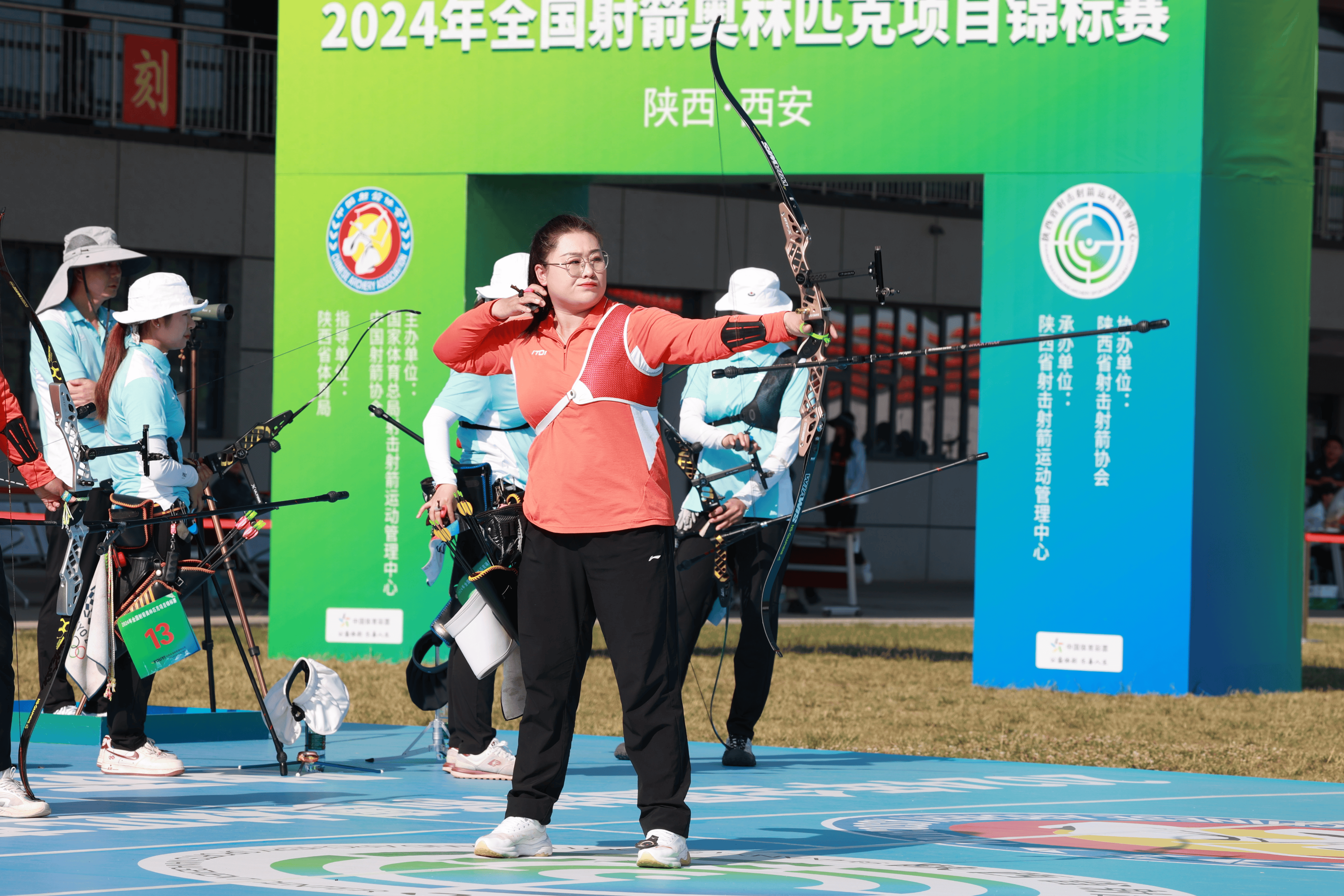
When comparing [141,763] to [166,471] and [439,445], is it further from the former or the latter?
[439,445]

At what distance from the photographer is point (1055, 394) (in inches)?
400

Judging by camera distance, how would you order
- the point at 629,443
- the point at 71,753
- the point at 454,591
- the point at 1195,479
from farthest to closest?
the point at 1195,479, the point at 71,753, the point at 454,591, the point at 629,443

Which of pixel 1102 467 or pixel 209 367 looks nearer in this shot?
pixel 1102 467

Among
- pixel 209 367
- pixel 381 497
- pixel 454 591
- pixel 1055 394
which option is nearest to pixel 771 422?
pixel 454 591

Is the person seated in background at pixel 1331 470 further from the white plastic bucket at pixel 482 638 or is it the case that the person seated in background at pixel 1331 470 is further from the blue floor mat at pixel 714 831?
the white plastic bucket at pixel 482 638

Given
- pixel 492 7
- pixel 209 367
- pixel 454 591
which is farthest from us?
pixel 209 367

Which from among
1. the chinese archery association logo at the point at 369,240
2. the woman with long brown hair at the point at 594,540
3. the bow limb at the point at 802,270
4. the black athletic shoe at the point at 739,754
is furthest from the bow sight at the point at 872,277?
the chinese archery association logo at the point at 369,240

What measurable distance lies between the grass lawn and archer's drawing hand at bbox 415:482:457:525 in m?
2.74

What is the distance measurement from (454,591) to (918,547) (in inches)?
649

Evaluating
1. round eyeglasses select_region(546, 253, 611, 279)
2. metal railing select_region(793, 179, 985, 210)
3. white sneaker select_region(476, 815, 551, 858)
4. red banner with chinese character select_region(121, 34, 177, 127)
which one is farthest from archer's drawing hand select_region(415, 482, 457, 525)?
metal railing select_region(793, 179, 985, 210)

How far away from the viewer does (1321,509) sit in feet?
64.4

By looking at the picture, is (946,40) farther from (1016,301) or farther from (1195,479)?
(1195,479)

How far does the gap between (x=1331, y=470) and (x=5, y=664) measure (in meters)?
17.2

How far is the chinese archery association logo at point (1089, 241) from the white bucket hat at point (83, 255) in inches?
195
